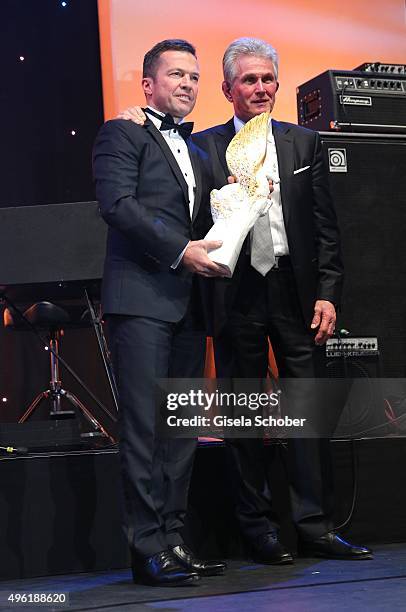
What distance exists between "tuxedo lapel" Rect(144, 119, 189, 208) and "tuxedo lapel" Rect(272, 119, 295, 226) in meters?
0.40

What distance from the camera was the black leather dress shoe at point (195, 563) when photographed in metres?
2.61

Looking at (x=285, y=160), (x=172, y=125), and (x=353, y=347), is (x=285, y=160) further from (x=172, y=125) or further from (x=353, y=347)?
(x=353, y=347)

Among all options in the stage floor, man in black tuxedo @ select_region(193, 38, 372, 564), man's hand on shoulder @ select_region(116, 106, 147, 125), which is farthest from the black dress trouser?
man's hand on shoulder @ select_region(116, 106, 147, 125)

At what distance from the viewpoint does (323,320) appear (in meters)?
2.95

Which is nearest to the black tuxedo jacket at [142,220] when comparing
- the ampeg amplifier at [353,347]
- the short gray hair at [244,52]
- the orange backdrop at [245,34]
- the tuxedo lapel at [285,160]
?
the tuxedo lapel at [285,160]

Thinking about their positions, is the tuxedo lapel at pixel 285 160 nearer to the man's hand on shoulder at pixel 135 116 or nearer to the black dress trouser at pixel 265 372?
the black dress trouser at pixel 265 372

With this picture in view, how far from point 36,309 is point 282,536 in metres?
1.50

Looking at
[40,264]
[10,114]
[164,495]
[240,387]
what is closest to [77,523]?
[164,495]

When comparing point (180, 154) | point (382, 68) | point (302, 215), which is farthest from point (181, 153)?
point (382, 68)

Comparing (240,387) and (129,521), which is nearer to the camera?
(129,521)

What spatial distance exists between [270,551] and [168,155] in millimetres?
1184

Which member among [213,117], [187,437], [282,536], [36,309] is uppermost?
[213,117]

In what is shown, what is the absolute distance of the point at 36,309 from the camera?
4.03 m

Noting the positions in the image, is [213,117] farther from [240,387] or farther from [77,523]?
[77,523]
